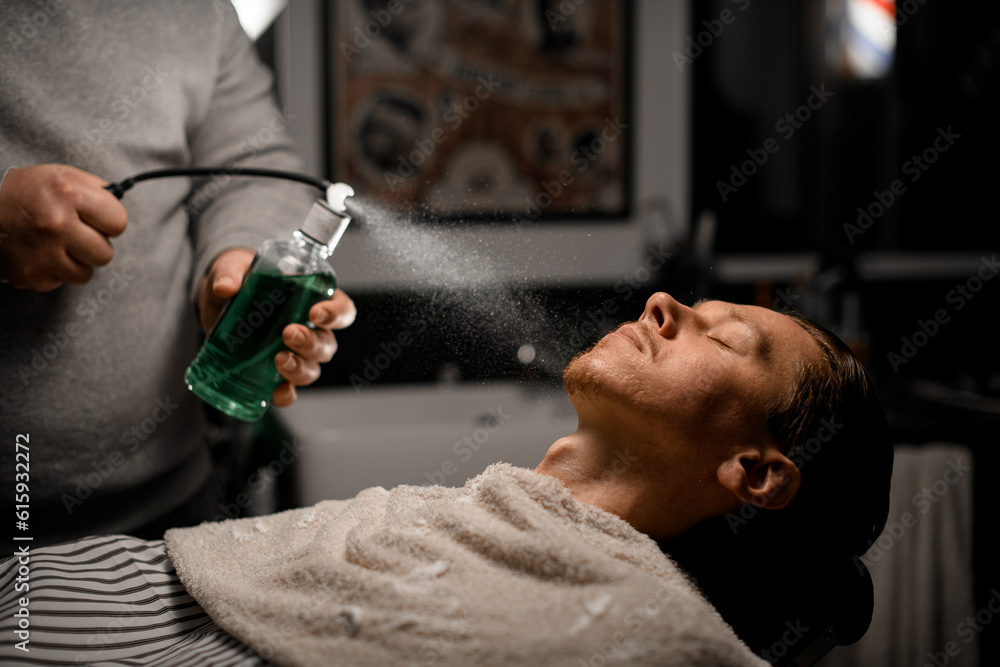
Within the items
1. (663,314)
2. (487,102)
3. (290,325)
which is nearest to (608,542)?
(663,314)

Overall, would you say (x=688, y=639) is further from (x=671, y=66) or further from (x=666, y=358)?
(x=671, y=66)

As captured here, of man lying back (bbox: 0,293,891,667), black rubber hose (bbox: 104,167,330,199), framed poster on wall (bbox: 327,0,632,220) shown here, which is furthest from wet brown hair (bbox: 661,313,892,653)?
framed poster on wall (bbox: 327,0,632,220)

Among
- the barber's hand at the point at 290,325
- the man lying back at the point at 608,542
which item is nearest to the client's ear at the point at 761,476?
the man lying back at the point at 608,542

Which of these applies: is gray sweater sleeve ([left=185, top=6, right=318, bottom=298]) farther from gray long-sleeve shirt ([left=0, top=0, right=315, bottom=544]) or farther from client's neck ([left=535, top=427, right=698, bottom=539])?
client's neck ([left=535, top=427, right=698, bottom=539])

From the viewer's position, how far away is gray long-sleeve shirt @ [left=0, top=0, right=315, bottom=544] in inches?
40.3

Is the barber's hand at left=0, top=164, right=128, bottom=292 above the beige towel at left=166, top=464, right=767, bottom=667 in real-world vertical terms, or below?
above

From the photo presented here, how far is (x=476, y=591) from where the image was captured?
0.78m

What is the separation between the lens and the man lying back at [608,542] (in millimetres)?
770

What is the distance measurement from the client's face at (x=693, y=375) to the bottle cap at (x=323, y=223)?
0.40 meters

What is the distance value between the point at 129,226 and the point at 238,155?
9.5 inches

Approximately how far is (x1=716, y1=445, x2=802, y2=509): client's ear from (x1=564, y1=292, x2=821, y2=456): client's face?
27mm

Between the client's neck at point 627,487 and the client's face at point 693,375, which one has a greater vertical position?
the client's face at point 693,375

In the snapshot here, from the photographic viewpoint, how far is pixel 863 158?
2.67m

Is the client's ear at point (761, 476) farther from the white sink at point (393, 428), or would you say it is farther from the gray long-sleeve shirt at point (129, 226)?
the gray long-sleeve shirt at point (129, 226)
